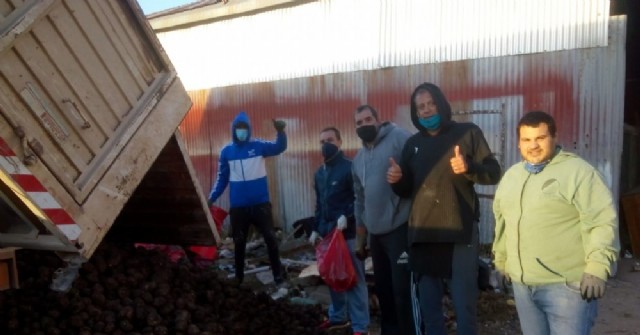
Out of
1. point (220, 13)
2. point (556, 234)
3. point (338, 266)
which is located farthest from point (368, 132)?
point (220, 13)

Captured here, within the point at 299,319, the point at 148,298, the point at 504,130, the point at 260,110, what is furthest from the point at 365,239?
the point at 260,110

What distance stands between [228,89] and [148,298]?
22.9 feet

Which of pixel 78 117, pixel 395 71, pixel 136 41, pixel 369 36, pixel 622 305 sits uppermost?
pixel 369 36

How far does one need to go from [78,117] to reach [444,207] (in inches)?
91.0

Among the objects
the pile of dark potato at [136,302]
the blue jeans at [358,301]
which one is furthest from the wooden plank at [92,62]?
the blue jeans at [358,301]

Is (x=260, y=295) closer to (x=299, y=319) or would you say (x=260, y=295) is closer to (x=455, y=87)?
(x=299, y=319)

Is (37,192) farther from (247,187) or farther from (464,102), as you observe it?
(464,102)

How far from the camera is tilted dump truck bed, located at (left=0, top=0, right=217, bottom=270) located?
9.71 feet

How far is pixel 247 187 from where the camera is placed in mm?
6055

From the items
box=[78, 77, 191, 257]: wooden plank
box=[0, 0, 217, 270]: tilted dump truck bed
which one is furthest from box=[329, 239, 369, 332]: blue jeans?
box=[78, 77, 191, 257]: wooden plank

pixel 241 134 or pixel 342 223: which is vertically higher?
pixel 241 134

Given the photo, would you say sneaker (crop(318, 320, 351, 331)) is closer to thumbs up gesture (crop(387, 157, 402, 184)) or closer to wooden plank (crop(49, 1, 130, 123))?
thumbs up gesture (crop(387, 157, 402, 184))

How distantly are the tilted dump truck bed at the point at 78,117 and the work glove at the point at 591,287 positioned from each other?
2.66m

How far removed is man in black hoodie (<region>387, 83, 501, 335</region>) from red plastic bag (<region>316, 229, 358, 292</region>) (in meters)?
1.06
